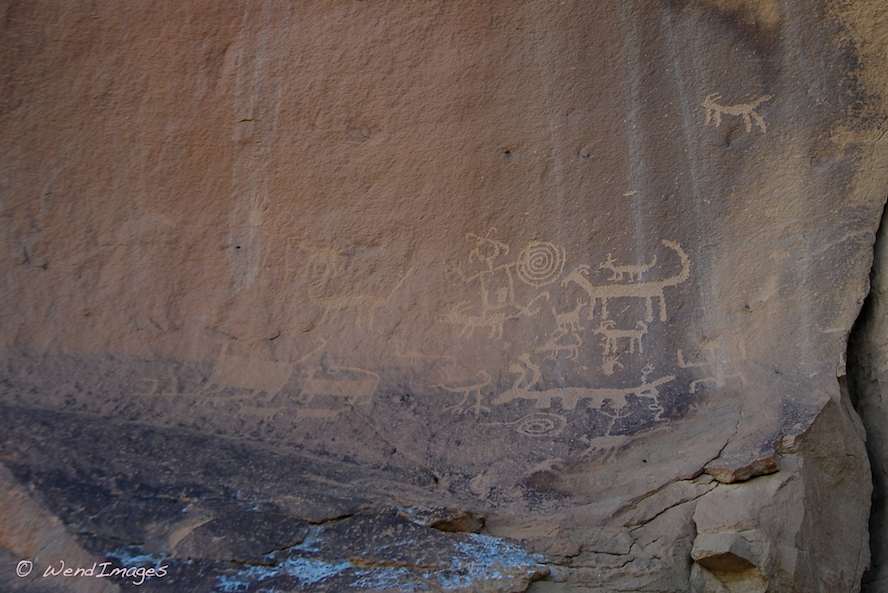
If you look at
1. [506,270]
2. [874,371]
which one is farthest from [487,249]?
[874,371]

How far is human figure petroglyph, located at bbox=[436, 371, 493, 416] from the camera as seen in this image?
3670 millimetres

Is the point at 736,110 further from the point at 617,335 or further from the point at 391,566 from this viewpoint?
the point at 391,566

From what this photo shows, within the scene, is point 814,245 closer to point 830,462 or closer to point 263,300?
point 830,462

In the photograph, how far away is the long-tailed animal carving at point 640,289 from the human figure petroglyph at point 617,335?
0.03m

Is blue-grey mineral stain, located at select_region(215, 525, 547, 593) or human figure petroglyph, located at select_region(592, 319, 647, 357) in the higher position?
human figure petroglyph, located at select_region(592, 319, 647, 357)

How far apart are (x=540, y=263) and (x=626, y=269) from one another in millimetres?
311

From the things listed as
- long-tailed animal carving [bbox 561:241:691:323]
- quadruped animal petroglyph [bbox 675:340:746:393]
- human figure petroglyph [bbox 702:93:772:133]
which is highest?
human figure petroglyph [bbox 702:93:772:133]

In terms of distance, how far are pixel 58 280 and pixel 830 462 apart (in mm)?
2755

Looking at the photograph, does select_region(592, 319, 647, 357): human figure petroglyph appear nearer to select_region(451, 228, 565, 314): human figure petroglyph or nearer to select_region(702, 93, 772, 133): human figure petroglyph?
select_region(451, 228, 565, 314): human figure petroglyph

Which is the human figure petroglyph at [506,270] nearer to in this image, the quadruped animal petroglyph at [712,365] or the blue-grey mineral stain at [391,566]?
the quadruped animal petroglyph at [712,365]

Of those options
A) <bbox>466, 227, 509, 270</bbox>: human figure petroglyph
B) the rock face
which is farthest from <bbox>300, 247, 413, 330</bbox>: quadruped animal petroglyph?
<bbox>466, 227, 509, 270</bbox>: human figure petroglyph

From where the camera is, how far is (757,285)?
12.0 feet

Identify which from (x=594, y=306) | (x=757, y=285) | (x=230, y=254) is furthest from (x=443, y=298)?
(x=757, y=285)

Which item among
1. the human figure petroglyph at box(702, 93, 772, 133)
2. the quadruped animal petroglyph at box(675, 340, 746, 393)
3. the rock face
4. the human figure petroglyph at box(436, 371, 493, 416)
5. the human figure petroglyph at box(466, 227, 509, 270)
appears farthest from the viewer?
the human figure petroglyph at box(466, 227, 509, 270)
